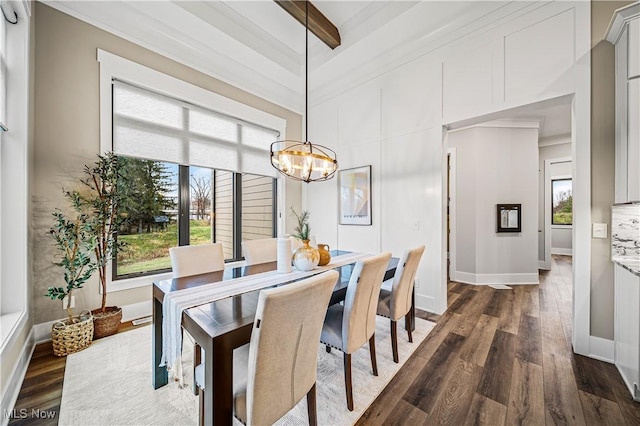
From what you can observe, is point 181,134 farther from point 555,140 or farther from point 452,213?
point 555,140

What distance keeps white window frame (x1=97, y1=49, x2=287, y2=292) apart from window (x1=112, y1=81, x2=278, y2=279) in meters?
0.08

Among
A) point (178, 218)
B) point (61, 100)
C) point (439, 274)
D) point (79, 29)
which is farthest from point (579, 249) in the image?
point (79, 29)

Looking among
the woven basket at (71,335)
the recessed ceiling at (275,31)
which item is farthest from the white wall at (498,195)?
the woven basket at (71,335)

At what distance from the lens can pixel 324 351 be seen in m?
2.21

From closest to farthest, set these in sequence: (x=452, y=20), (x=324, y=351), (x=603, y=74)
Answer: (x=603, y=74) → (x=324, y=351) → (x=452, y=20)

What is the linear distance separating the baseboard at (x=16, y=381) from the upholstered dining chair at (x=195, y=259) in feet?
3.48

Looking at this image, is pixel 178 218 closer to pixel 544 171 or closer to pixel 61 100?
pixel 61 100

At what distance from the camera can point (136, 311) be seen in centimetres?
276

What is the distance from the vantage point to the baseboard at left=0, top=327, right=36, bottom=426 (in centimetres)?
144

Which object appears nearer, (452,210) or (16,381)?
(16,381)

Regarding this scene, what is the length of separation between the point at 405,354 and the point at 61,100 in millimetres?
3926

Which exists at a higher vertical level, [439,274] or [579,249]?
[579,249]

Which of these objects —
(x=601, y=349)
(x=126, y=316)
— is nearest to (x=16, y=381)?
(x=126, y=316)

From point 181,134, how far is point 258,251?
1.86 m
